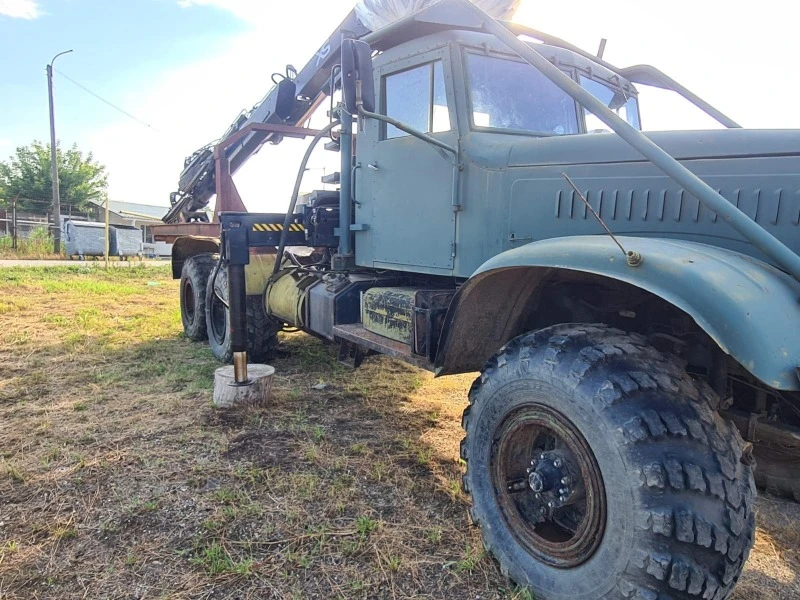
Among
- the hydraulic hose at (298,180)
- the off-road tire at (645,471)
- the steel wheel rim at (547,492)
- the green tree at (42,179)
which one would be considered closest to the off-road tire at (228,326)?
the hydraulic hose at (298,180)

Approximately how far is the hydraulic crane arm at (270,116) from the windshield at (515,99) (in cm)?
162

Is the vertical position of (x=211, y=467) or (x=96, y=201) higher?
(x=96, y=201)

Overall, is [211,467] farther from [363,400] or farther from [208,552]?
[363,400]

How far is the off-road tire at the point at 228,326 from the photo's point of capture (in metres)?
5.88

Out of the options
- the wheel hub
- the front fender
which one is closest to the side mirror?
the front fender

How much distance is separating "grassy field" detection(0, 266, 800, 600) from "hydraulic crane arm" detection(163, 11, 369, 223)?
9.62ft

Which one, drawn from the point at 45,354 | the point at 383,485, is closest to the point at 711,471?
the point at 383,485

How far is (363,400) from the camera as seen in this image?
493 centimetres

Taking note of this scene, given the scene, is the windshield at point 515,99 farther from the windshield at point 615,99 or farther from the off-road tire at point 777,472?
the off-road tire at point 777,472

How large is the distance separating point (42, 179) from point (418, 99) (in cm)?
3415

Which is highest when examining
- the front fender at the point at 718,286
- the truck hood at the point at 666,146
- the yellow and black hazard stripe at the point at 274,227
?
the truck hood at the point at 666,146

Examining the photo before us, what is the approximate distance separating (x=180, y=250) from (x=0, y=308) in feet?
11.5

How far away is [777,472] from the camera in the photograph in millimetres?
2896

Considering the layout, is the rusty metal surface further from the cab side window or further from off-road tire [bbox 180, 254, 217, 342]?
off-road tire [bbox 180, 254, 217, 342]
